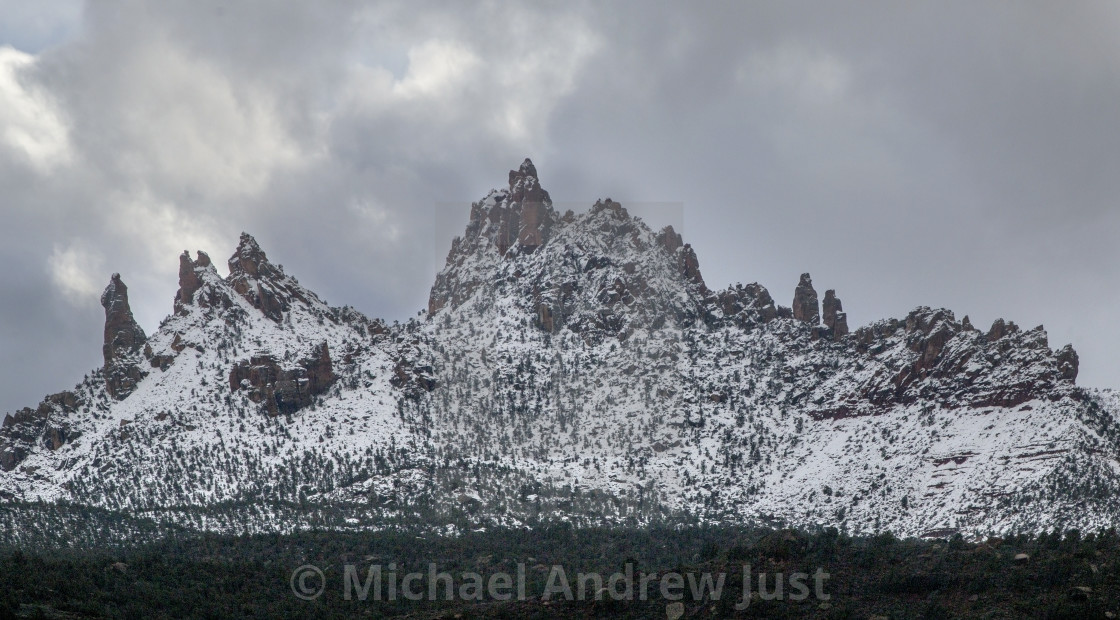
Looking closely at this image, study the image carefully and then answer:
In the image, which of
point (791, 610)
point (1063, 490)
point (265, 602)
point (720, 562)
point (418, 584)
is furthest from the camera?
point (1063, 490)

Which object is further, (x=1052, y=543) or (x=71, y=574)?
(x=71, y=574)

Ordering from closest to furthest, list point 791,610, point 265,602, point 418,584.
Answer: point 791,610 → point 265,602 → point 418,584

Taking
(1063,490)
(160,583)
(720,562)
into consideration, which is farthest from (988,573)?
(1063,490)

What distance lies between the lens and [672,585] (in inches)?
3693

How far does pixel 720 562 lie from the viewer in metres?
99.3

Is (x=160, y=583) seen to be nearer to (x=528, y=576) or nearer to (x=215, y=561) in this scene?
(x=215, y=561)

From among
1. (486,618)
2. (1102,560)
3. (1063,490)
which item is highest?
(1063,490)

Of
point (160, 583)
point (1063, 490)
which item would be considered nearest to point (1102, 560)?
point (160, 583)

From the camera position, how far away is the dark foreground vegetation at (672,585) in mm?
86125

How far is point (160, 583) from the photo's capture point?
11550 centimetres

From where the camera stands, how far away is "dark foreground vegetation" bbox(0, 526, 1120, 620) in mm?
86125

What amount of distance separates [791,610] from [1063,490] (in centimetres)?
12461

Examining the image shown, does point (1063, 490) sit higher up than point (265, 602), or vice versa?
point (1063, 490)

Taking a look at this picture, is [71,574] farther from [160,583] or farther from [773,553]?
[773,553]
